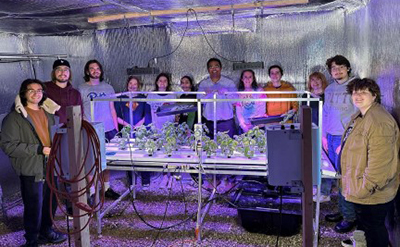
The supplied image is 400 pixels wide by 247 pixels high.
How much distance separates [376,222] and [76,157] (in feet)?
7.21

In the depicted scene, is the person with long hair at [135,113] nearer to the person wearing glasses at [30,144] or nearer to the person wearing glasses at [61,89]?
the person wearing glasses at [61,89]

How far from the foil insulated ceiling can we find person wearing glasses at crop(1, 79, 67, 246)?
951 millimetres

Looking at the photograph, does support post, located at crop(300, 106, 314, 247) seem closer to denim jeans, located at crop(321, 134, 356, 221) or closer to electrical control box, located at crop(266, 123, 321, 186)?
electrical control box, located at crop(266, 123, 321, 186)

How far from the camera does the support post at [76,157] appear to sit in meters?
2.05

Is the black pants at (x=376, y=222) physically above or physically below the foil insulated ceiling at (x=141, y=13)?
below

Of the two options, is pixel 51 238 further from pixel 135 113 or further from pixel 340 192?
pixel 340 192

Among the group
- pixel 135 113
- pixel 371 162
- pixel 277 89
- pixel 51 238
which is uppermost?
pixel 277 89

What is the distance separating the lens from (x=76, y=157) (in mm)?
2072

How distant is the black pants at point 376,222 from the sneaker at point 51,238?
2843 mm

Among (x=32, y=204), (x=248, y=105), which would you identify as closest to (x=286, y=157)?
(x=32, y=204)

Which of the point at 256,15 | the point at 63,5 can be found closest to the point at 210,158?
the point at 63,5

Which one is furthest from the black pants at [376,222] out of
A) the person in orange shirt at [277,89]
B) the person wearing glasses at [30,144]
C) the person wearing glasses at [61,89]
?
the person wearing glasses at [61,89]

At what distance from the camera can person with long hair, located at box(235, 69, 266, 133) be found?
16.6ft

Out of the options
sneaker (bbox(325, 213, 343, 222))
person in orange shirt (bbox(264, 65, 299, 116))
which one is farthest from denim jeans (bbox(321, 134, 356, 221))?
person in orange shirt (bbox(264, 65, 299, 116))
